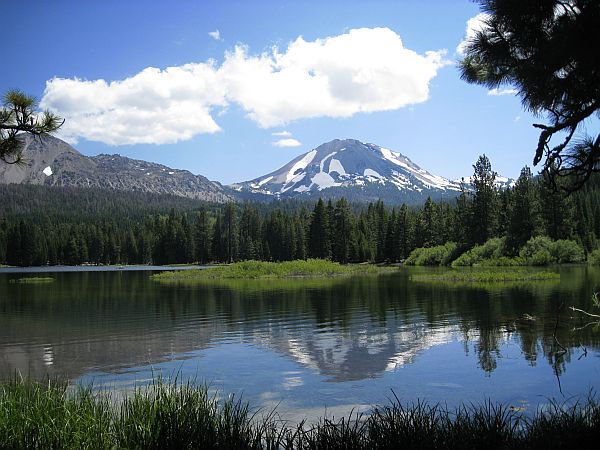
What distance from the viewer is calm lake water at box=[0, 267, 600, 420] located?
15.4 meters

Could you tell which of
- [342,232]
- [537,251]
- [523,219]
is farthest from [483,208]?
[342,232]

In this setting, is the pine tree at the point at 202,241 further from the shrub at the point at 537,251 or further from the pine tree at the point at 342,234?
the shrub at the point at 537,251

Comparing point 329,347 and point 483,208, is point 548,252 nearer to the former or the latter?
point 483,208

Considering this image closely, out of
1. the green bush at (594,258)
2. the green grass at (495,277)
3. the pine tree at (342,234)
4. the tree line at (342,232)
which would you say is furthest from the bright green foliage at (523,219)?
the pine tree at (342,234)

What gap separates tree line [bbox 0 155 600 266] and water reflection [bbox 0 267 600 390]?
43354 millimetres

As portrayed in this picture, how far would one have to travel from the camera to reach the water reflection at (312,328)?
65.2 feet

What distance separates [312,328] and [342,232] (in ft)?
337

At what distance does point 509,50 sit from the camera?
336 inches

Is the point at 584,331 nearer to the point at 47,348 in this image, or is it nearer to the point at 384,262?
the point at 47,348

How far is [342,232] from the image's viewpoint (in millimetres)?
130000

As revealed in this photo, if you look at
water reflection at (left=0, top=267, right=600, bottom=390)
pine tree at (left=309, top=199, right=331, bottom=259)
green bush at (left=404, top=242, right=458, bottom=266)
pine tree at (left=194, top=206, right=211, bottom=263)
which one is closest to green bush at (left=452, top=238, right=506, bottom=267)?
green bush at (left=404, top=242, right=458, bottom=266)

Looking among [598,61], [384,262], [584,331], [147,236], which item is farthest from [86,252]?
[598,61]

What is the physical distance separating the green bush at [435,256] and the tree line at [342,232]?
244cm

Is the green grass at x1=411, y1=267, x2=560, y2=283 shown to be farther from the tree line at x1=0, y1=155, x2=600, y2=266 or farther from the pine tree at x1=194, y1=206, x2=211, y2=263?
the pine tree at x1=194, y1=206, x2=211, y2=263
